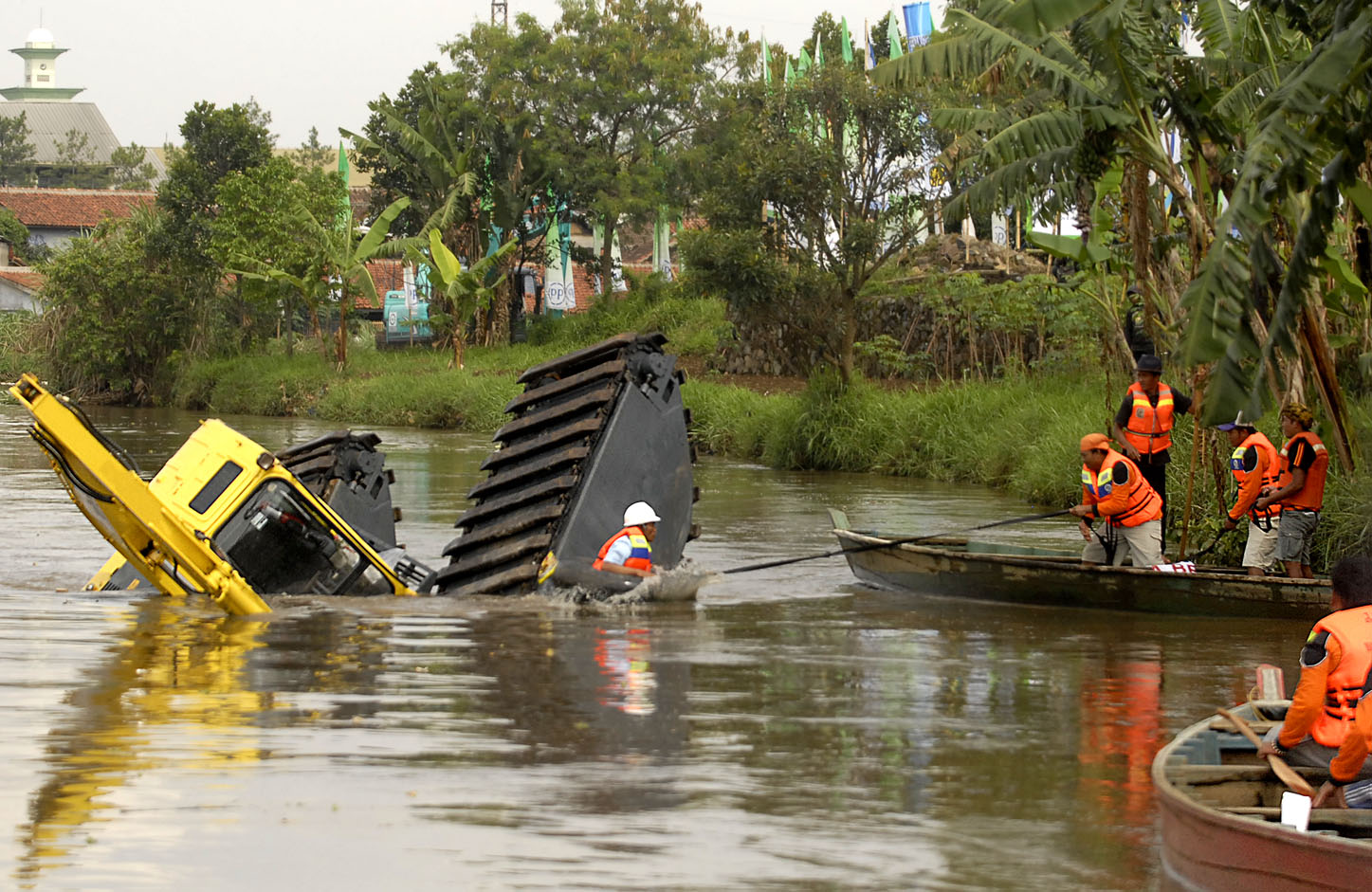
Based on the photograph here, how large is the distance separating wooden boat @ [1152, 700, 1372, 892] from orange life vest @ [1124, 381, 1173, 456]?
6496mm

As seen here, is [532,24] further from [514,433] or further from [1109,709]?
[1109,709]

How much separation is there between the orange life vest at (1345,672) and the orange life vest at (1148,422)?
7287 mm

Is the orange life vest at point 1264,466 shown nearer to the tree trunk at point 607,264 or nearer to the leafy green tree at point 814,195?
the leafy green tree at point 814,195

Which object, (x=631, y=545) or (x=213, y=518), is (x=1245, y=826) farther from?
(x=213, y=518)

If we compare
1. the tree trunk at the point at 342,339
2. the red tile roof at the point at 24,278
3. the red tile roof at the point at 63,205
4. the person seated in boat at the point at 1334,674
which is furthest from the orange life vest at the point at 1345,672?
the red tile roof at the point at 63,205

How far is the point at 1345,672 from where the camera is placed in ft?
20.8

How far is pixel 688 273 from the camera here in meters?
30.1

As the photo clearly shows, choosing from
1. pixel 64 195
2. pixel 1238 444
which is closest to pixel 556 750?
pixel 1238 444

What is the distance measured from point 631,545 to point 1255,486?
4.83 metres

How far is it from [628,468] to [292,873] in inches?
261

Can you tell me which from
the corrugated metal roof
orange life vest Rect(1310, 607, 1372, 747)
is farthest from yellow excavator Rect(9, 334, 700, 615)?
the corrugated metal roof

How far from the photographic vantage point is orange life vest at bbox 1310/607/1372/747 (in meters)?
6.30

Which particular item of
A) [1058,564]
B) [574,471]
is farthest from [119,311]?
[1058,564]

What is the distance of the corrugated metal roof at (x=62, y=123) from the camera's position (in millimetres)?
101438
